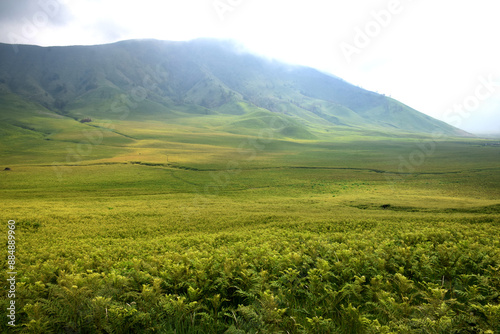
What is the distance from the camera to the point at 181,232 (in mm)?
27516

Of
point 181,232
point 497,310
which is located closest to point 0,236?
point 181,232

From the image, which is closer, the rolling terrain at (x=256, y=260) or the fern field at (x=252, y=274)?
the fern field at (x=252, y=274)

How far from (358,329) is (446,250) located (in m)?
8.48

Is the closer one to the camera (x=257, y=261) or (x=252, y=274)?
(x=252, y=274)

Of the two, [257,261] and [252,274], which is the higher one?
[252,274]

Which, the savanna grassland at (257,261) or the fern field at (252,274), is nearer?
the fern field at (252,274)

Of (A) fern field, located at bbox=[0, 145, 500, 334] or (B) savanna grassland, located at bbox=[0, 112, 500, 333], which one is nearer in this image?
(A) fern field, located at bbox=[0, 145, 500, 334]

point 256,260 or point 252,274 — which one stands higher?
point 252,274

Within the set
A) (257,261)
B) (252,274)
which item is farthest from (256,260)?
(252,274)

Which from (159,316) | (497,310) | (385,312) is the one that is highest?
(497,310)

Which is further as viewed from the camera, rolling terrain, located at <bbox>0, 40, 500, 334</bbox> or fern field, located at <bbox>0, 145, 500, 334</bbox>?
rolling terrain, located at <bbox>0, 40, 500, 334</bbox>

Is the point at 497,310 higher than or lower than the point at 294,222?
higher

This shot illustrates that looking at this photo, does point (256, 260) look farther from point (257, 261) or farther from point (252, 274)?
Result: point (252, 274)

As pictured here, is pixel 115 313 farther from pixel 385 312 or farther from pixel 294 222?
pixel 294 222
